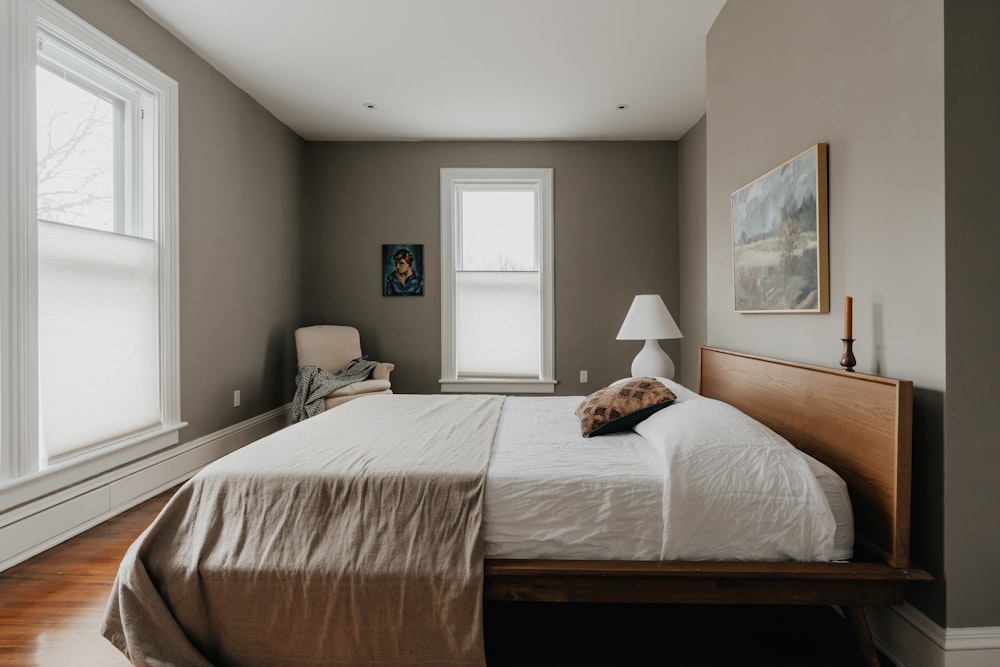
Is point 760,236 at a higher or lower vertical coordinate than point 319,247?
lower

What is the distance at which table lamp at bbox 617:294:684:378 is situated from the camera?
11.9 ft

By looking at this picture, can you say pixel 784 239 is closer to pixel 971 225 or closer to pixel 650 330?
pixel 971 225

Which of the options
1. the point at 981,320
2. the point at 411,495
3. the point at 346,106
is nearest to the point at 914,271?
the point at 981,320

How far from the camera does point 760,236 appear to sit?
7.98 feet

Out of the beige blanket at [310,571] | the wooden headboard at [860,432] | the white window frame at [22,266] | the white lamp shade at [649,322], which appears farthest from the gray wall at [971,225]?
the white window frame at [22,266]

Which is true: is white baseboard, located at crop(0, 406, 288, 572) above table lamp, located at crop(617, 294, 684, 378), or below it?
below

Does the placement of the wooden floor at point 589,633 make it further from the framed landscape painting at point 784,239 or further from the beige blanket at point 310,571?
the framed landscape painting at point 784,239

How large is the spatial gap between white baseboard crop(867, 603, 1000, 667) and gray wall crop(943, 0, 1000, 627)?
1.47 feet

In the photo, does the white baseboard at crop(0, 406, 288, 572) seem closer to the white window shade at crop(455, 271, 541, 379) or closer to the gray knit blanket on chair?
the gray knit blanket on chair

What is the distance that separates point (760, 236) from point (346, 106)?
10.8ft

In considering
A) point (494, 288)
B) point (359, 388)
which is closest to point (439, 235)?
point (494, 288)

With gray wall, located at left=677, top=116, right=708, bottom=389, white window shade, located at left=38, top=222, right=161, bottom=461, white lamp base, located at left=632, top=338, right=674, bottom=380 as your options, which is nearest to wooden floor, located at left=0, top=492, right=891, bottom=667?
white window shade, located at left=38, top=222, right=161, bottom=461

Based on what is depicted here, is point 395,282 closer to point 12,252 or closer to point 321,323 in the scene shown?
point 321,323

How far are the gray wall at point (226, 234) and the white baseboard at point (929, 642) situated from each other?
3555 millimetres
